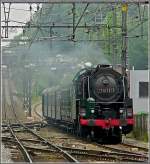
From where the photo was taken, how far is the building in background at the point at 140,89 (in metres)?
26.5

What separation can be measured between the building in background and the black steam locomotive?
7513 millimetres

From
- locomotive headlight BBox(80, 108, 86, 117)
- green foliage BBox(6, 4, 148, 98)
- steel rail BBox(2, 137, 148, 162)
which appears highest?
green foliage BBox(6, 4, 148, 98)

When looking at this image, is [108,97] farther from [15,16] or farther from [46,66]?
[46,66]

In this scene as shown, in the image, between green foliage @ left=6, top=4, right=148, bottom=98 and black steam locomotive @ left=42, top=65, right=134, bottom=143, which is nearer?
black steam locomotive @ left=42, top=65, right=134, bottom=143

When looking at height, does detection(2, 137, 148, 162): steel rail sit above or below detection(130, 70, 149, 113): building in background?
below

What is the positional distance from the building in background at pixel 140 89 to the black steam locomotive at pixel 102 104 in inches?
296

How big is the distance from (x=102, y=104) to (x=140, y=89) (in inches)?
355

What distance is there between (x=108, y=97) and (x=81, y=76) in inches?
60.3

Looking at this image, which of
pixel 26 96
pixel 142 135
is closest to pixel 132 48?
pixel 26 96

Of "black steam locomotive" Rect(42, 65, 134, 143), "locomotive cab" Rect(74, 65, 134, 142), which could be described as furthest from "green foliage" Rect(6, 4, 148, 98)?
"locomotive cab" Rect(74, 65, 134, 142)

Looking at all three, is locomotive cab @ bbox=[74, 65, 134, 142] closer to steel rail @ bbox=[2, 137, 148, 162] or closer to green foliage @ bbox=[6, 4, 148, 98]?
steel rail @ bbox=[2, 137, 148, 162]

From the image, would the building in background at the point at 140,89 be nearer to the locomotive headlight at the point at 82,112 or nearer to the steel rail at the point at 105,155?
the locomotive headlight at the point at 82,112

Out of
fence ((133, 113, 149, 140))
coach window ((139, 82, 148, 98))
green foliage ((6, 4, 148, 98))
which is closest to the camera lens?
fence ((133, 113, 149, 140))

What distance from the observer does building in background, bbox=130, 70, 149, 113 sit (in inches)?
1043
